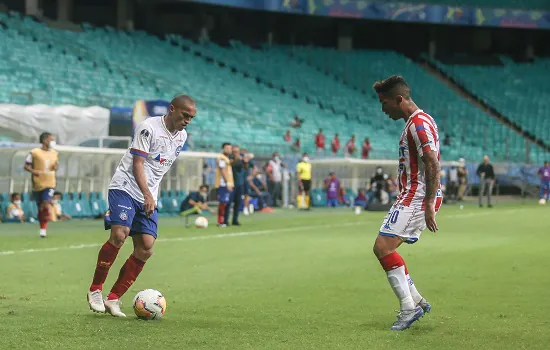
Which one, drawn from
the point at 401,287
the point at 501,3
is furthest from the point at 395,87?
the point at 501,3

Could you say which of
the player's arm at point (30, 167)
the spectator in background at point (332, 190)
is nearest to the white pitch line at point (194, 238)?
the player's arm at point (30, 167)

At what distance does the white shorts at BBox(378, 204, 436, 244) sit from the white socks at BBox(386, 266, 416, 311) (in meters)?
0.29

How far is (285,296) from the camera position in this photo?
11344 mm

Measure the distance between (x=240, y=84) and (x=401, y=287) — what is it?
44797mm

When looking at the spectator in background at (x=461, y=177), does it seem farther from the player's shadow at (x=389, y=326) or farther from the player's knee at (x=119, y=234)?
the player's knee at (x=119, y=234)

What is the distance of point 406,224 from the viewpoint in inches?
333

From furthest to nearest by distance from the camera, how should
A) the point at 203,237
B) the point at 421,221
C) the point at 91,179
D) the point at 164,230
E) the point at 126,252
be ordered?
the point at 91,179, the point at 164,230, the point at 203,237, the point at 126,252, the point at 421,221

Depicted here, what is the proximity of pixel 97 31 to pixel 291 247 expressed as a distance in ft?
117

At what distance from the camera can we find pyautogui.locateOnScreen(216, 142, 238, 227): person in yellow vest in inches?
969

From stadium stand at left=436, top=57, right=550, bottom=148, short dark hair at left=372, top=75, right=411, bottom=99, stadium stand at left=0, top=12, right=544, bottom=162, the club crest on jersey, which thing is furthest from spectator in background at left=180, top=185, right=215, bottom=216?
stadium stand at left=436, top=57, right=550, bottom=148

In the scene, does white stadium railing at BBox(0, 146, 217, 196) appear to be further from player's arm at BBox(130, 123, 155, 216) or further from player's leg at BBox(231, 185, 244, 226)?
player's arm at BBox(130, 123, 155, 216)

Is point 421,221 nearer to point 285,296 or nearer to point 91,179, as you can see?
point 285,296

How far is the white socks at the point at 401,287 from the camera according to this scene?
847 cm

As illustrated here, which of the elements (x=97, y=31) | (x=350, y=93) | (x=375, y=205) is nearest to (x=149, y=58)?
(x=97, y=31)
